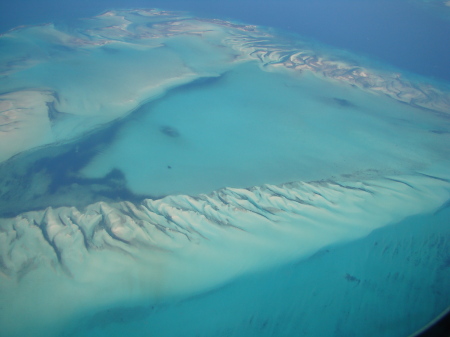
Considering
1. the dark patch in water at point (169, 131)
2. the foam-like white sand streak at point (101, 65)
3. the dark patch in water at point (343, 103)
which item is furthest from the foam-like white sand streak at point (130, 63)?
the dark patch in water at point (343, 103)

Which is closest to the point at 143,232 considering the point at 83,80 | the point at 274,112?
the point at 274,112

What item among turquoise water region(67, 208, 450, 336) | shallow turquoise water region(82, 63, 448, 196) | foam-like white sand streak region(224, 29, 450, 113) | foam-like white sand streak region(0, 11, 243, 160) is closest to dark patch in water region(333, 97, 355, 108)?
shallow turquoise water region(82, 63, 448, 196)

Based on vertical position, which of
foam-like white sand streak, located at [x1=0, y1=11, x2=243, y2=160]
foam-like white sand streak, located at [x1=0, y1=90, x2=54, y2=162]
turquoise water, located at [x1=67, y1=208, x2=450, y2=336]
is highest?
foam-like white sand streak, located at [x1=0, y1=11, x2=243, y2=160]

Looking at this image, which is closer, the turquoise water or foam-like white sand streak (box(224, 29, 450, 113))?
the turquoise water

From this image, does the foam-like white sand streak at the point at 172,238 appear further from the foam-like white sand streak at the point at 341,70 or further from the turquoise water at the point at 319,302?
the foam-like white sand streak at the point at 341,70

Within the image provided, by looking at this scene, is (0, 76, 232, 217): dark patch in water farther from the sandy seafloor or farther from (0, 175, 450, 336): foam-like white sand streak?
(0, 175, 450, 336): foam-like white sand streak

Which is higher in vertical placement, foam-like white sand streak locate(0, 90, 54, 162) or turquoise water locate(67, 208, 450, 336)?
foam-like white sand streak locate(0, 90, 54, 162)

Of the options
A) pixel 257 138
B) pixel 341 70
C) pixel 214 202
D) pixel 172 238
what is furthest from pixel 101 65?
pixel 341 70
